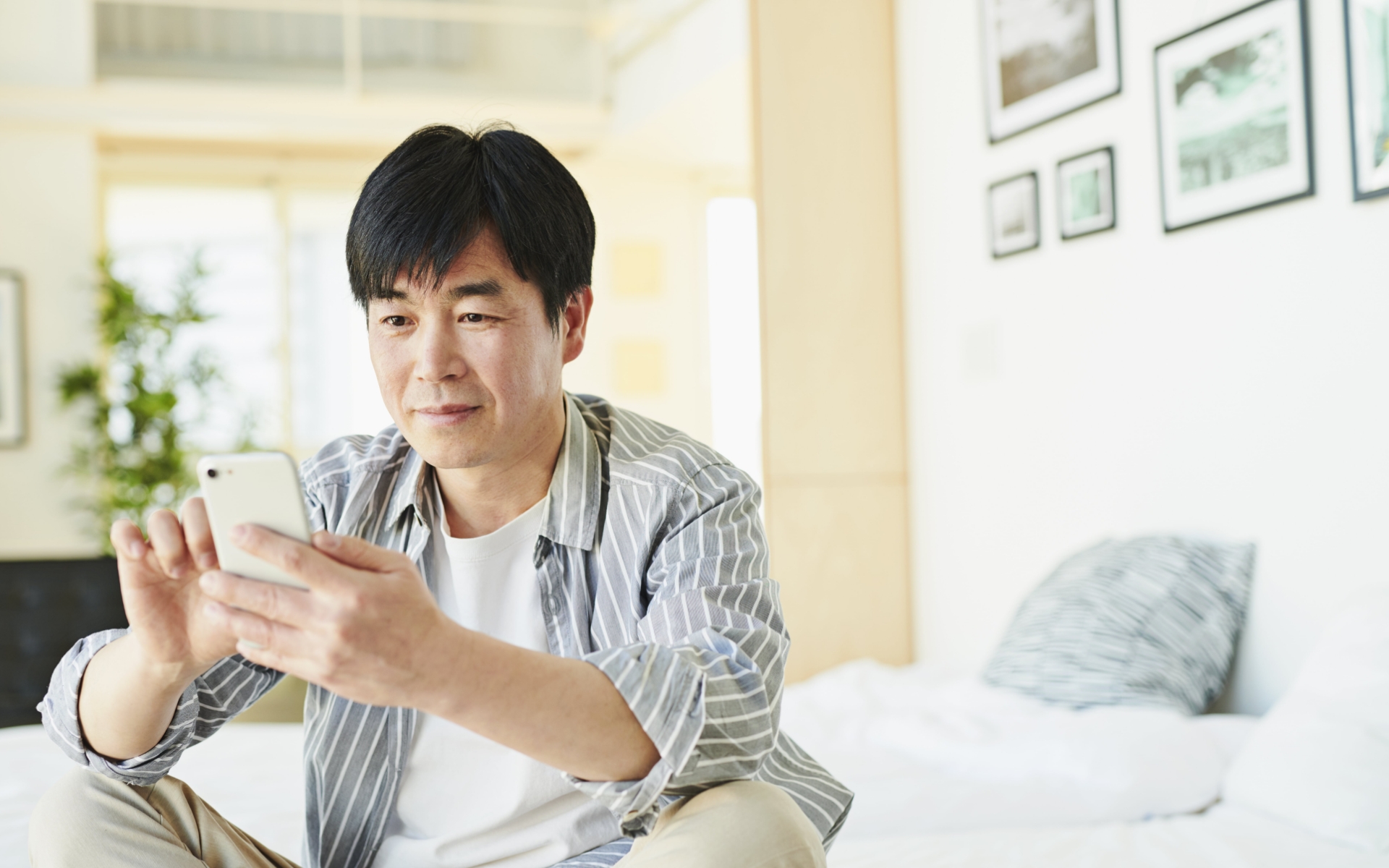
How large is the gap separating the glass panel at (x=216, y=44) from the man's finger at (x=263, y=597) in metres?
5.49

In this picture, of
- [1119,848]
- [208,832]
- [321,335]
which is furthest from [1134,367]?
[321,335]

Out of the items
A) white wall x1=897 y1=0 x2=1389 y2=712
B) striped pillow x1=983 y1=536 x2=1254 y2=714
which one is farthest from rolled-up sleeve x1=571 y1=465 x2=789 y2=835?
white wall x1=897 y1=0 x2=1389 y2=712

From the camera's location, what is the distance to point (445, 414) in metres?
1.17

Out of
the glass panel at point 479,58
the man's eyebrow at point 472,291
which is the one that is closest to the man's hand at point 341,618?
the man's eyebrow at point 472,291

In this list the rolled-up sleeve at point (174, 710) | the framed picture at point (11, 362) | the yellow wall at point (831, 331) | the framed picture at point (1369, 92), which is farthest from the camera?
the framed picture at point (11, 362)

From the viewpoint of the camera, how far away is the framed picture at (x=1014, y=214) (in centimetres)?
326

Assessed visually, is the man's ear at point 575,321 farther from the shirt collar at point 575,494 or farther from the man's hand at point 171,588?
the man's hand at point 171,588

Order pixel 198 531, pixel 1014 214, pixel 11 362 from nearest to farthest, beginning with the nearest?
pixel 198 531
pixel 1014 214
pixel 11 362

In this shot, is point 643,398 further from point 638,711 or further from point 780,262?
point 638,711

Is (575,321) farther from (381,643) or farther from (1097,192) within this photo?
(1097,192)

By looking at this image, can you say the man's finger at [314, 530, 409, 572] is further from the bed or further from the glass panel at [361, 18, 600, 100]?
the glass panel at [361, 18, 600, 100]

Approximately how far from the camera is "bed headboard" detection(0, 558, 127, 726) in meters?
2.54

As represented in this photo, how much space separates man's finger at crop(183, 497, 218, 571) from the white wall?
2.07 meters

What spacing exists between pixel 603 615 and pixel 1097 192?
2.23 metres
